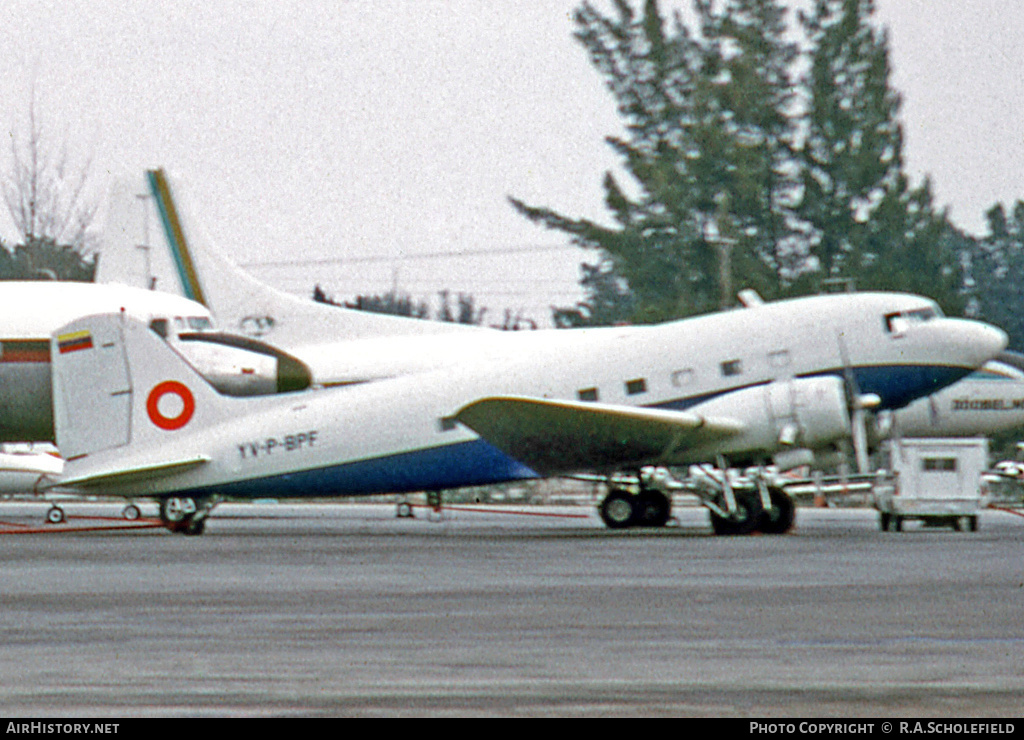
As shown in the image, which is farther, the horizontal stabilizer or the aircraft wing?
the horizontal stabilizer

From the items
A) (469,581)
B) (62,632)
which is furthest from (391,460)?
(62,632)

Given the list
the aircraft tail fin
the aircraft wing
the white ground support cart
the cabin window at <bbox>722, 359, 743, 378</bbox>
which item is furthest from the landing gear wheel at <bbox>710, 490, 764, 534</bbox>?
the aircraft tail fin

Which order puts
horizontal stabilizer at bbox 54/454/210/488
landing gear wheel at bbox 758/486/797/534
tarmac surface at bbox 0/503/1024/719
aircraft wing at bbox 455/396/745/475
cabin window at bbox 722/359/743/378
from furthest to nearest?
1. horizontal stabilizer at bbox 54/454/210/488
2. cabin window at bbox 722/359/743/378
3. landing gear wheel at bbox 758/486/797/534
4. aircraft wing at bbox 455/396/745/475
5. tarmac surface at bbox 0/503/1024/719

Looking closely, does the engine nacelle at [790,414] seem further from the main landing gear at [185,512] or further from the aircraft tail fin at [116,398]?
the aircraft tail fin at [116,398]

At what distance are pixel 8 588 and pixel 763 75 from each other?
6408 centimetres

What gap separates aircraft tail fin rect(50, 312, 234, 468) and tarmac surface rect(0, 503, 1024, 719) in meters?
5.46

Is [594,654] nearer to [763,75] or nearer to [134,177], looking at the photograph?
[134,177]

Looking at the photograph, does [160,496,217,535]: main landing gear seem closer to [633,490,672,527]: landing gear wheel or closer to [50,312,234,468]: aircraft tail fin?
[50,312,234,468]: aircraft tail fin

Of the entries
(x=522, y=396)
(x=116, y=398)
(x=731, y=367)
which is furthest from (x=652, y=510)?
(x=116, y=398)

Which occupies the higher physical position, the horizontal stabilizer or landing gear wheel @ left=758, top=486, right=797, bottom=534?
the horizontal stabilizer

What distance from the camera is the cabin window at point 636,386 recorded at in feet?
99.3

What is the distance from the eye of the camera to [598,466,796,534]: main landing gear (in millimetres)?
28406

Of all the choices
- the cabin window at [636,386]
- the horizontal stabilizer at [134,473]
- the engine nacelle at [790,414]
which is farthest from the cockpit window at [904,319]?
the horizontal stabilizer at [134,473]

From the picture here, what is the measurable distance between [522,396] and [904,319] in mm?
6752
